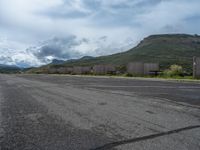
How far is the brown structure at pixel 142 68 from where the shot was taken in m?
55.8

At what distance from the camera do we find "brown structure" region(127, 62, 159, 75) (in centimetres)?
5583

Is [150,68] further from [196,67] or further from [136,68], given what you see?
[196,67]

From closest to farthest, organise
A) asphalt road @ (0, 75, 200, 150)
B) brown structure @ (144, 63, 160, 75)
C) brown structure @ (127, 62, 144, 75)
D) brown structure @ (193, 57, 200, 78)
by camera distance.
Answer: asphalt road @ (0, 75, 200, 150) < brown structure @ (193, 57, 200, 78) < brown structure @ (144, 63, 160, 75) < brown structure @ (127, 62, 144, 75)

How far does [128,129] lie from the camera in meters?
6.22

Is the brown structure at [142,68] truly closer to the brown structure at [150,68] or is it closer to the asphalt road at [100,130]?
the brown structure at [150,68]

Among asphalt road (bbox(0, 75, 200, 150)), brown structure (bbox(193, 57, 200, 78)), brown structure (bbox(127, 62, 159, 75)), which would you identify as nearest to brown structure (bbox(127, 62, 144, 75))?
brown structure (bbox(127, 62, 159, 75))

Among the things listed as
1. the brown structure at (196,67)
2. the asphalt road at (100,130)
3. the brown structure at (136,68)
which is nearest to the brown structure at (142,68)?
the brown structure at (136,68)

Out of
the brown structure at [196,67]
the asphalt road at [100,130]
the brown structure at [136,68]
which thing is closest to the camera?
the asphalt road at [100,130]

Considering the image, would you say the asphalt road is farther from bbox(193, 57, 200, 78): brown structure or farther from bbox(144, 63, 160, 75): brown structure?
bbox(144, 63, 160, 75): brown structure

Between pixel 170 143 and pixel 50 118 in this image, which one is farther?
pixel 50 118

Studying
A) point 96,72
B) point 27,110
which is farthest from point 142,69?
point 27,110

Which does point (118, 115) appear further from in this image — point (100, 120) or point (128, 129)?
point (128, 129)

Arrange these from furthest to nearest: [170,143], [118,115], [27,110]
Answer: [27,110] → [118,115] → [170,143]

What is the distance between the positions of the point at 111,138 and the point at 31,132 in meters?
1.75
